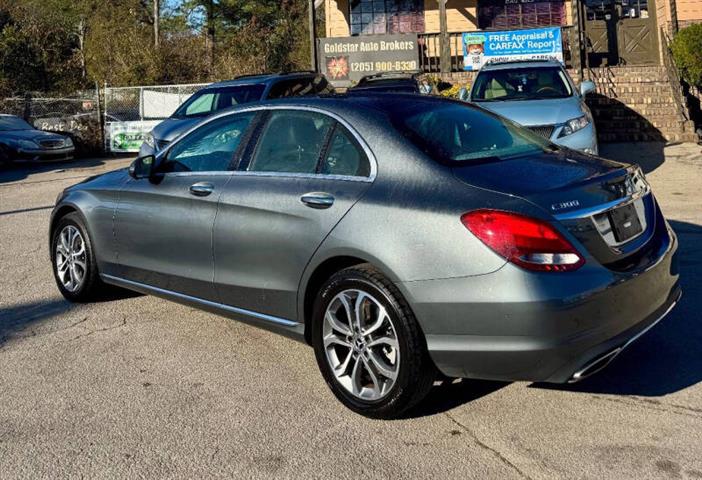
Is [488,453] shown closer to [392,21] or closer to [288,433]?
[288,433]

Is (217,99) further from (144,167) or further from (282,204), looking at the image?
(282,204)

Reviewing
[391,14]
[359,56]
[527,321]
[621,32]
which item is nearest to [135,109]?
[359,56]

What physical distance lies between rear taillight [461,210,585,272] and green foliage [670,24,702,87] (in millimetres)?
15862

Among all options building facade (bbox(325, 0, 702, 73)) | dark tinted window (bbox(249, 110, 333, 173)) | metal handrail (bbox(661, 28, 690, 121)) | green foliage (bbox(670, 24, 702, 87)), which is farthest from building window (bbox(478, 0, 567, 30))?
dark tinted window (bbox(249, 110, 333, 173))

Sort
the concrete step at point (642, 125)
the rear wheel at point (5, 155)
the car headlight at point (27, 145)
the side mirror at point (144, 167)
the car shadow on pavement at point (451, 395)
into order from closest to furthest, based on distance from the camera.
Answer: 1. the car shadow on pavement at point (451, 395)
2. the side mirror at point (144, 167)
3. the concrete step at point (642, 125)
4. the rear wheel at point (5, 155)
5. the car headlight at point (27, 145)

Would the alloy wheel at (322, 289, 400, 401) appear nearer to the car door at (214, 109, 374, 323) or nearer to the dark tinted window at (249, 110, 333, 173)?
the car door at (214, 109, 374, 323)

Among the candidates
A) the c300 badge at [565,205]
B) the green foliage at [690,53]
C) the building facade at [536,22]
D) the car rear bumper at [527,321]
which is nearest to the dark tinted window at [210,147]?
the car rear bumper at [527,321]

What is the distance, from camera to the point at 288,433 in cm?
375

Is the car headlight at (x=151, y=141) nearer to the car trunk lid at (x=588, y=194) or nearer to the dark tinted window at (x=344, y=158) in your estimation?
the dark tinted window at (x=344, y=158)

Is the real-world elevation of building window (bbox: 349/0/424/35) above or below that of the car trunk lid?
above

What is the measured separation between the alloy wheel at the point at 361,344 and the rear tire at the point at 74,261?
2557 millimetres

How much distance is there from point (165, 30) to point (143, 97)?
1681 cm

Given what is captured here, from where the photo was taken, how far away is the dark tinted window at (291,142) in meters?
4.38

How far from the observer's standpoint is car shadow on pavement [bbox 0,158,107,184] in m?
16.5
